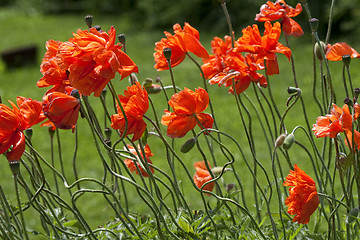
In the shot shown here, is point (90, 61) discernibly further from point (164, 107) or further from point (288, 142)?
point (164, 107)

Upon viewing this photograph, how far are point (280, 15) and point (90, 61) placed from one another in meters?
0.55

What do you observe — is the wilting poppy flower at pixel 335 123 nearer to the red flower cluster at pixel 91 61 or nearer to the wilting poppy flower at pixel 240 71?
the wilting poppy flower at pixel 240 71

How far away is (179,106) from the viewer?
1.29 meters

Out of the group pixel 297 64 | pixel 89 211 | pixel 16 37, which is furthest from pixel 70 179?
pixel 16 37

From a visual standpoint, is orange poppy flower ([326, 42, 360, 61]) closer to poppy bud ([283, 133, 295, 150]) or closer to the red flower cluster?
poppy bud ([283, 133, 295, 150])

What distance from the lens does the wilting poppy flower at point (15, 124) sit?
1.18 metres

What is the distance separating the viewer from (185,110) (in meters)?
1.30

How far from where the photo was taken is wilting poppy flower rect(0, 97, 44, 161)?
46.3 inches

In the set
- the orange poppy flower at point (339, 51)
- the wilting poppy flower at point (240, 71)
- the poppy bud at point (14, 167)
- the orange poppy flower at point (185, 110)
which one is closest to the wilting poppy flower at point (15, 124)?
the poppy bud at point (14, 167)

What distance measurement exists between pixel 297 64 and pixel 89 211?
3.43 meters

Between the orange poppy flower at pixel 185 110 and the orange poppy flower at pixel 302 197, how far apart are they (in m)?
0.23

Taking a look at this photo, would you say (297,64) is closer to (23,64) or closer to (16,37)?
(23,64)

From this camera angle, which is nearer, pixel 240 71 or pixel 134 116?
pixel 134 116

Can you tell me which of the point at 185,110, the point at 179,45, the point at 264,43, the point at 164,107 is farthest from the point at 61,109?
the point at 164,107
